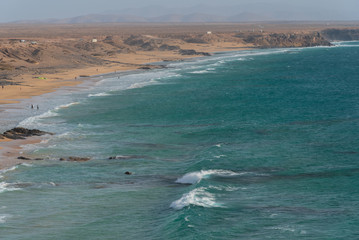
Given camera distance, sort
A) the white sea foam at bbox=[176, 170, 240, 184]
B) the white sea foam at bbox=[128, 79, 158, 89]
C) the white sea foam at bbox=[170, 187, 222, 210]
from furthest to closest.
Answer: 1. the white sea foam at bbox=[128, 79, 158, 89]
2. the white sea foam at bbox=[176, 170, 240, 184]
3. the white sea foam at bbox=[170, 187, 222, 210]

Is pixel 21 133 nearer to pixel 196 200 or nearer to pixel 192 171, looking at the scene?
pixel 192 171

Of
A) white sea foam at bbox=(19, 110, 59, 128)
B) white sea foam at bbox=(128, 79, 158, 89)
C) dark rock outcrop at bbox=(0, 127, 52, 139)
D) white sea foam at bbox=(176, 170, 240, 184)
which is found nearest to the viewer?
white sea foam at bbox=(176, 170, 240, 184)

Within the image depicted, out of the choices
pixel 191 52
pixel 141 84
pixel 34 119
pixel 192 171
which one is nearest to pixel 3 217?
pixel 192 171

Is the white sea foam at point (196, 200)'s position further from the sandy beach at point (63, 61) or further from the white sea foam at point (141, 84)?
the white sea foam at point (141, 84)

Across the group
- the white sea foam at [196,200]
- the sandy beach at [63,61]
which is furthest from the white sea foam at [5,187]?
the white sea foam at [196,200]

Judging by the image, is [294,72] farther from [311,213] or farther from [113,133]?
[311,213]

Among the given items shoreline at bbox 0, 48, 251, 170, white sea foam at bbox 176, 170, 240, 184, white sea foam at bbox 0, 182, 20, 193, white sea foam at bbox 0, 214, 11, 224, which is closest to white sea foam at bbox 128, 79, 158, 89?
shoreline at bbox 0, 48, 251, 170

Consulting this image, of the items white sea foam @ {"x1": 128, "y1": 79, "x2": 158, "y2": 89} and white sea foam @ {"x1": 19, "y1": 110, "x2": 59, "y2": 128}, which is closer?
white sea foam @ {"x1": 19, "y1": 110, "x2": 59, "y2": 128}

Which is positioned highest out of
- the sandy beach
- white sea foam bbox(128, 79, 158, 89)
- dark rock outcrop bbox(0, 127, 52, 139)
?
the sandy beach

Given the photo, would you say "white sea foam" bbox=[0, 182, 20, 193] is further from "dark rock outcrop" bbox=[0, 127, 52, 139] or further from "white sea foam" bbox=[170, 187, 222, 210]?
"dark rock outcrop" bbox=[0, 127, 52, 139]
